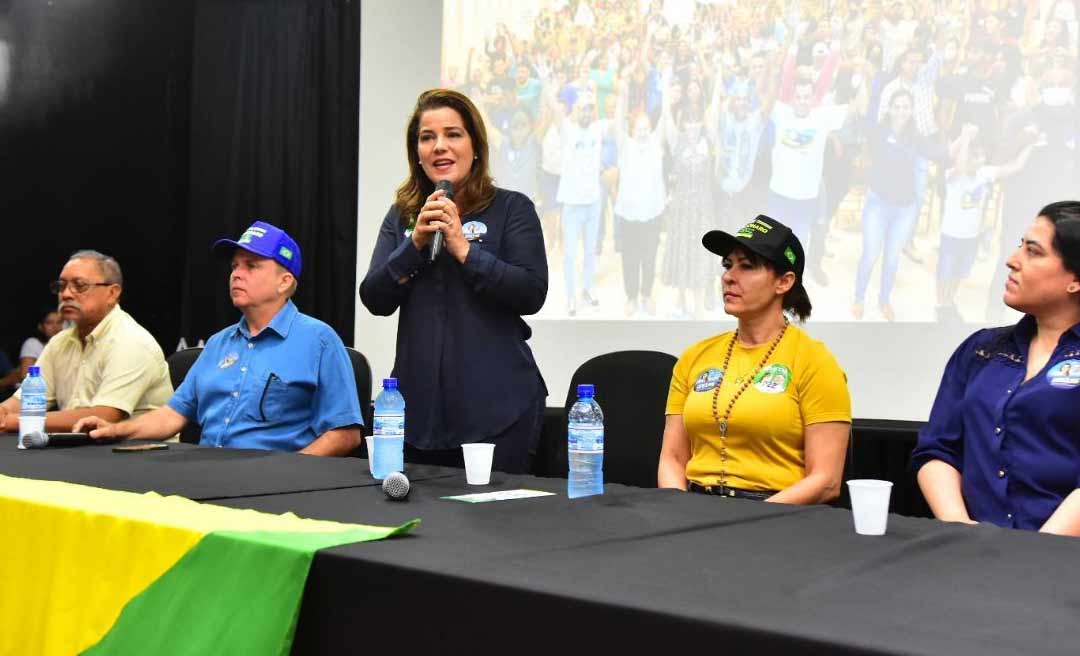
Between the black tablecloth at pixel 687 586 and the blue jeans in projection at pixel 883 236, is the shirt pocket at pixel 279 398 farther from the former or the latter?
the blue jeans in projection at pixel 883 236

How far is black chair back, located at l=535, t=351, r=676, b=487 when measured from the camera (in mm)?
2578

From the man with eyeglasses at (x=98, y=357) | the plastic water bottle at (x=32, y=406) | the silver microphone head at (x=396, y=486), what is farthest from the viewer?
the man with eyeglasses at (x=98, y=357)

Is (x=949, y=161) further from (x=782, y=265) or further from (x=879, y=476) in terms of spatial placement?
(x=782, y=265)

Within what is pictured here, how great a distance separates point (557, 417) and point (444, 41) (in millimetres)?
2085

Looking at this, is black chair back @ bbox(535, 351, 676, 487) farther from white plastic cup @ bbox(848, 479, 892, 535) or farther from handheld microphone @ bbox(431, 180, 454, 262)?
white plastic cup @ bbox(848, 479, 892, 535)

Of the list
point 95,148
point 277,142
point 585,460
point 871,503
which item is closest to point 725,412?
point 585,460

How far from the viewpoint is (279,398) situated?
2.49 meters

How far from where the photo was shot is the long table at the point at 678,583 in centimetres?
84

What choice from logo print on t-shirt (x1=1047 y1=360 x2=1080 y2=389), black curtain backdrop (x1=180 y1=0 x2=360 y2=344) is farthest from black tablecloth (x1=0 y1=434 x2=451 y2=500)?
black curtain backdrop (x1=180 y1=0 x2=360 y2=344)

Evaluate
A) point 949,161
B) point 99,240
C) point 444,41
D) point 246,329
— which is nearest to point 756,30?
point 949,161

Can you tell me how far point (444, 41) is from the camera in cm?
459

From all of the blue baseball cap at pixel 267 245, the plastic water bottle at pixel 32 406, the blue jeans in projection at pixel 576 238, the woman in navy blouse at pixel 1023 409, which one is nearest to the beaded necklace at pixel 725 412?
the woman in navy blouse at pixel 1023 409

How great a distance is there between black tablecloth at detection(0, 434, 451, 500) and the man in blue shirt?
0.65 ft

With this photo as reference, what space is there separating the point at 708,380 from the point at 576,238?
2021mm
